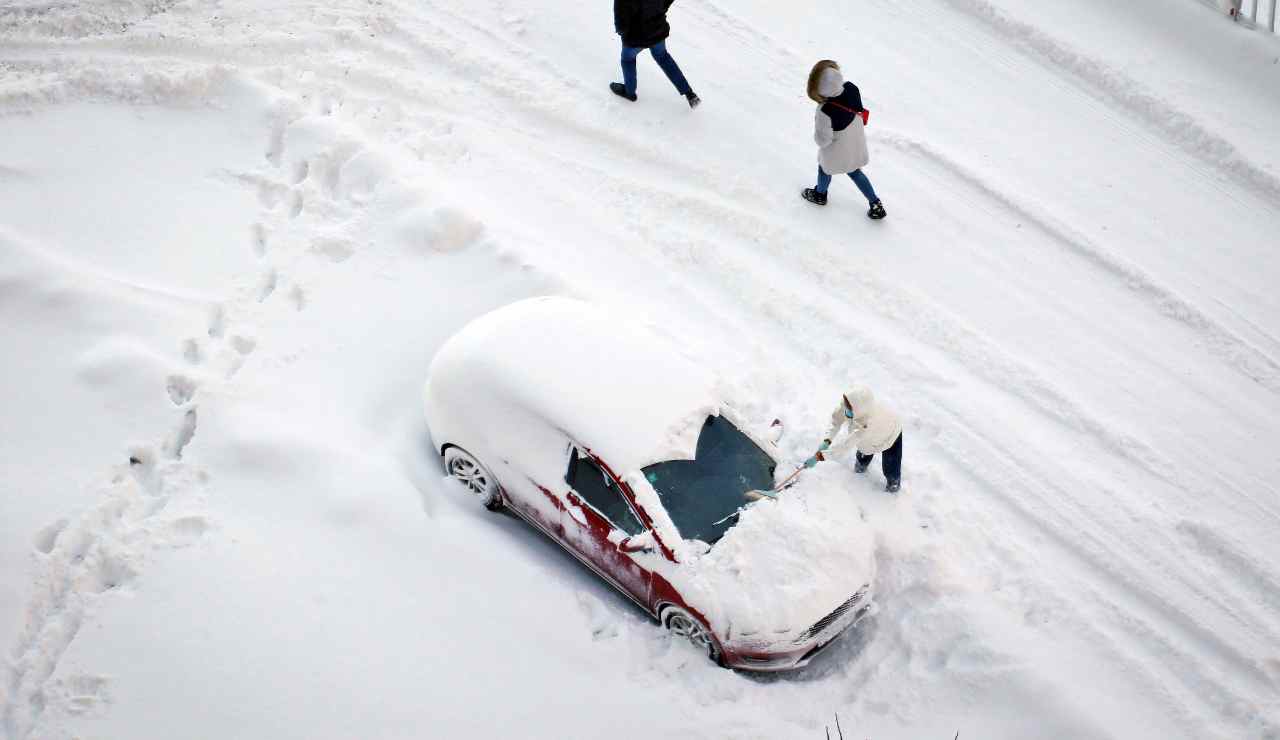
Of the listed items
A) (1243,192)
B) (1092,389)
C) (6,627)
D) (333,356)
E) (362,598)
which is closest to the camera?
(6,627)

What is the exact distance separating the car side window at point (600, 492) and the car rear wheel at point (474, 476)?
645 millimetres

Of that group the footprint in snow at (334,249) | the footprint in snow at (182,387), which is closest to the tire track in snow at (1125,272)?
the footprint in snow at (334,249)

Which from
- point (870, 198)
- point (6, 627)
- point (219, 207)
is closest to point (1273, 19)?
point (870, 198)

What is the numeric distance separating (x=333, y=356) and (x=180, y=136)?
10.2ft

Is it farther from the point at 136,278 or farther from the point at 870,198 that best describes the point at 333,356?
the point at 870,198

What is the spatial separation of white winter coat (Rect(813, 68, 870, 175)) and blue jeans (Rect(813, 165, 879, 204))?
88 mm

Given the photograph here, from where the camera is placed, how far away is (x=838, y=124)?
809 cm

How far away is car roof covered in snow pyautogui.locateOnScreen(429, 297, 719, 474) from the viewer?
19.3 ft

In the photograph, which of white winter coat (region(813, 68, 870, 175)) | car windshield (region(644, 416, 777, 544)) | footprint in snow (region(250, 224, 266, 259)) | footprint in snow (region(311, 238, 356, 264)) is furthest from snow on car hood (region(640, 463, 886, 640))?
footprint in snow (region(250, 224, 266, 259))

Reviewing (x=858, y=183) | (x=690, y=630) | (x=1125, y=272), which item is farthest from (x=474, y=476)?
(x=1125, y=272)

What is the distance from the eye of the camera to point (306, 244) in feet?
Result: 24.8

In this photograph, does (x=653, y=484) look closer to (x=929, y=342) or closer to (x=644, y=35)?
(x=929, y=342)

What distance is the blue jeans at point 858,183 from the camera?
8.41m

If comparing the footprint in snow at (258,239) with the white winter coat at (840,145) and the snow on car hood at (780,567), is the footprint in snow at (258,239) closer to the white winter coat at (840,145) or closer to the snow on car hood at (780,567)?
the snow on car hood at (780,567)
